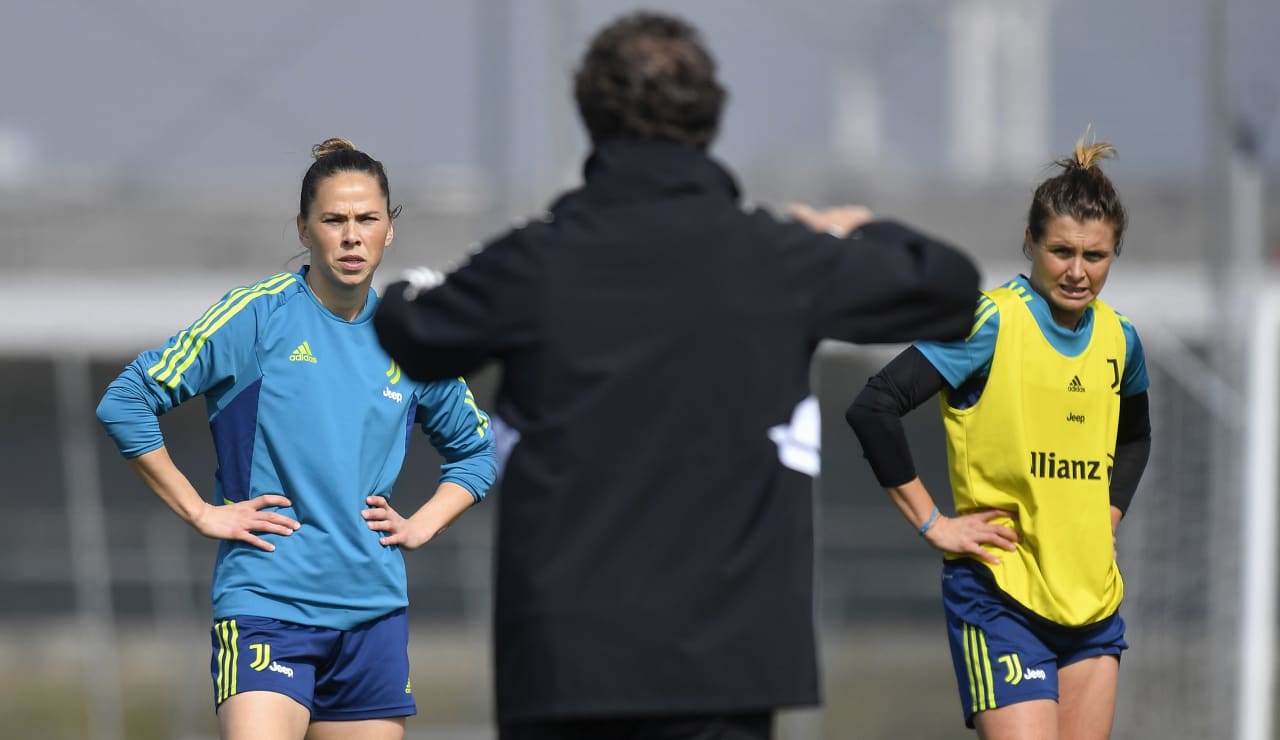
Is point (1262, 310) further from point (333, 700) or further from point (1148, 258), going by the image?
point (1148, 258)

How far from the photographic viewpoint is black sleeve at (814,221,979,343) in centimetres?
236

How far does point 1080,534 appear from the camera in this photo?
11.3 ft

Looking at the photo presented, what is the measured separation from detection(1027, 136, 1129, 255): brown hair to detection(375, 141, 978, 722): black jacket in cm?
113

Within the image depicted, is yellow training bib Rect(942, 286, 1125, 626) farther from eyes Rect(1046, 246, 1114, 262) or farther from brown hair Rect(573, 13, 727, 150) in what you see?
brown hair Rect(573, 13, 727, 150)

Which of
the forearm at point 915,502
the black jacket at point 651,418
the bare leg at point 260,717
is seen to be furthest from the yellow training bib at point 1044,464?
the bare leg at point 260,717

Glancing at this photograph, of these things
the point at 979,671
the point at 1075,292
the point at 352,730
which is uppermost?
the point at 1075,292

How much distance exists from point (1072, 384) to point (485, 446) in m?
1.36

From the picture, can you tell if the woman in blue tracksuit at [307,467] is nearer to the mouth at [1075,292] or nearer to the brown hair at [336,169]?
the brown hair at [336,169]

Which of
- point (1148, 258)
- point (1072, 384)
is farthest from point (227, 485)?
point (1148, 258)

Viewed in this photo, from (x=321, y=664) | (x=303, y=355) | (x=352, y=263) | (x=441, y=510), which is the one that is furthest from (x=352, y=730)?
(x=352, y=263)

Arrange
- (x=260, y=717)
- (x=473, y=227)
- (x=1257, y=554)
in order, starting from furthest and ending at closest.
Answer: (x=473, y=227), (x=1257, y=554), (x=260, y=717)

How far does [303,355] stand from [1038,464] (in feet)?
5.18

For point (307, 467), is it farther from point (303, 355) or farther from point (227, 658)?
point (227, 658)

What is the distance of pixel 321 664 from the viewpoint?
11.3 ft
